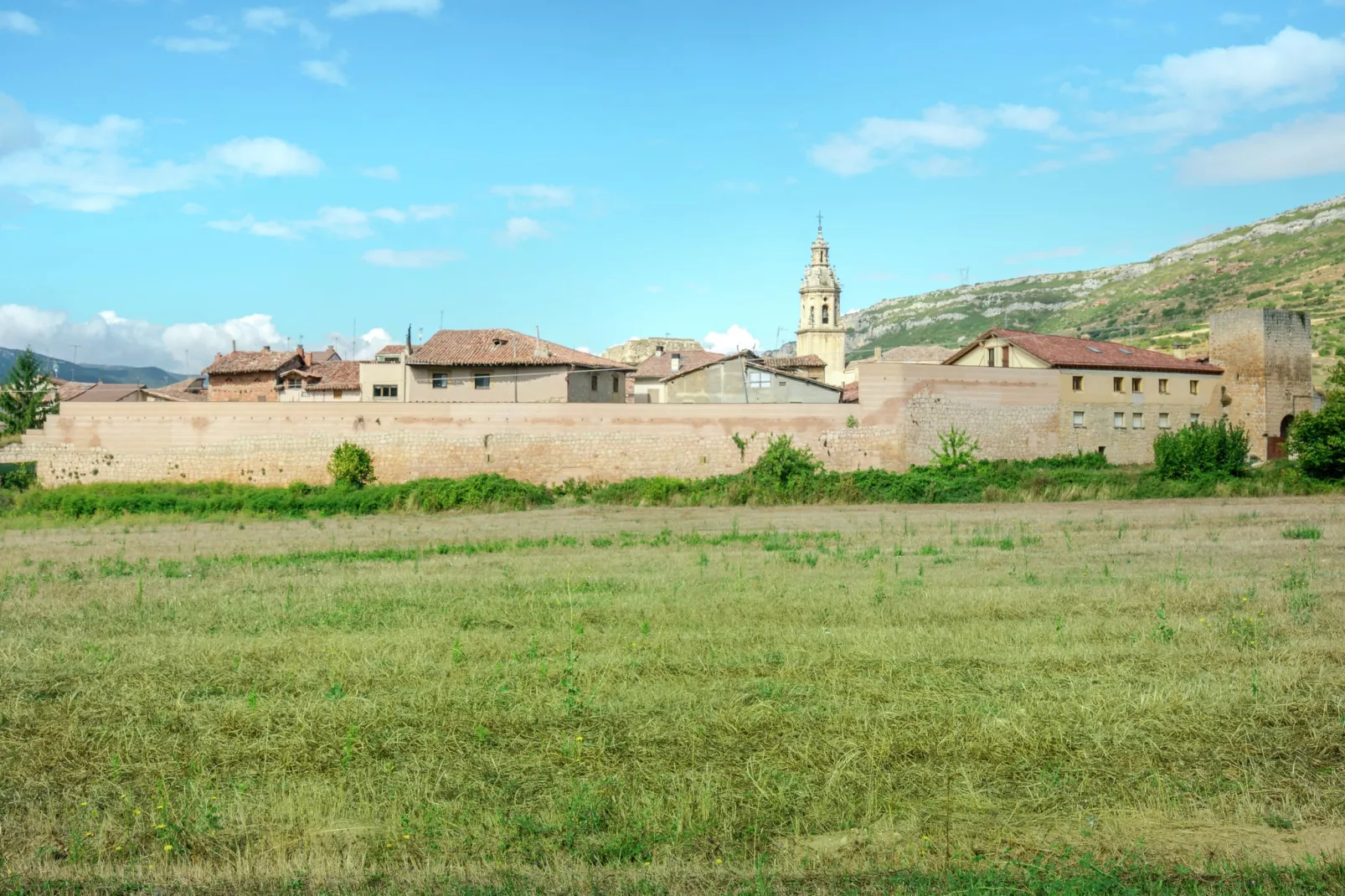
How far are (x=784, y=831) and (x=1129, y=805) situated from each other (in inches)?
87.0

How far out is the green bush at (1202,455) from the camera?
3450cm

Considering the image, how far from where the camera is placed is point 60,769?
712cm

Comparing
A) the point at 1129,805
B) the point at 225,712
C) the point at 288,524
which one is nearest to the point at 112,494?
the point at 288,524

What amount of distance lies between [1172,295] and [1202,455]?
82131mm

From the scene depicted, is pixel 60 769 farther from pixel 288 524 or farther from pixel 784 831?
pixel 288 524

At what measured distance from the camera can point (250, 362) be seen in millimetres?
58812

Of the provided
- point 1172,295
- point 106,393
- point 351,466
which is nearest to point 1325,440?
point 351,466

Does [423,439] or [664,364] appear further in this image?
[664,364]

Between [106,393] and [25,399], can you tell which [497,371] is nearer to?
[106,393]

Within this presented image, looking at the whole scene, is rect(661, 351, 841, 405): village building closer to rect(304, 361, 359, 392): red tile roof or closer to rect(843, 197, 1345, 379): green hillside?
rect(304, 361, 359, 392): red tile roof

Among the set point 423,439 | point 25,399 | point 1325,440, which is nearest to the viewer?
point 1325,440

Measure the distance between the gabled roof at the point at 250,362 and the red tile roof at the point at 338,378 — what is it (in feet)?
12.4

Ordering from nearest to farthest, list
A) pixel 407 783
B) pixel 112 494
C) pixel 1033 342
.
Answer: pixel 407 783, pixel 112 494, pixel 1033 342

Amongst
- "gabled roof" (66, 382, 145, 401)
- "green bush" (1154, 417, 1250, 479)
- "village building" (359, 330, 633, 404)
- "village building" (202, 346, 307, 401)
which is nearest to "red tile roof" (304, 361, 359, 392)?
"village building" (202, 346, 307, 401)
